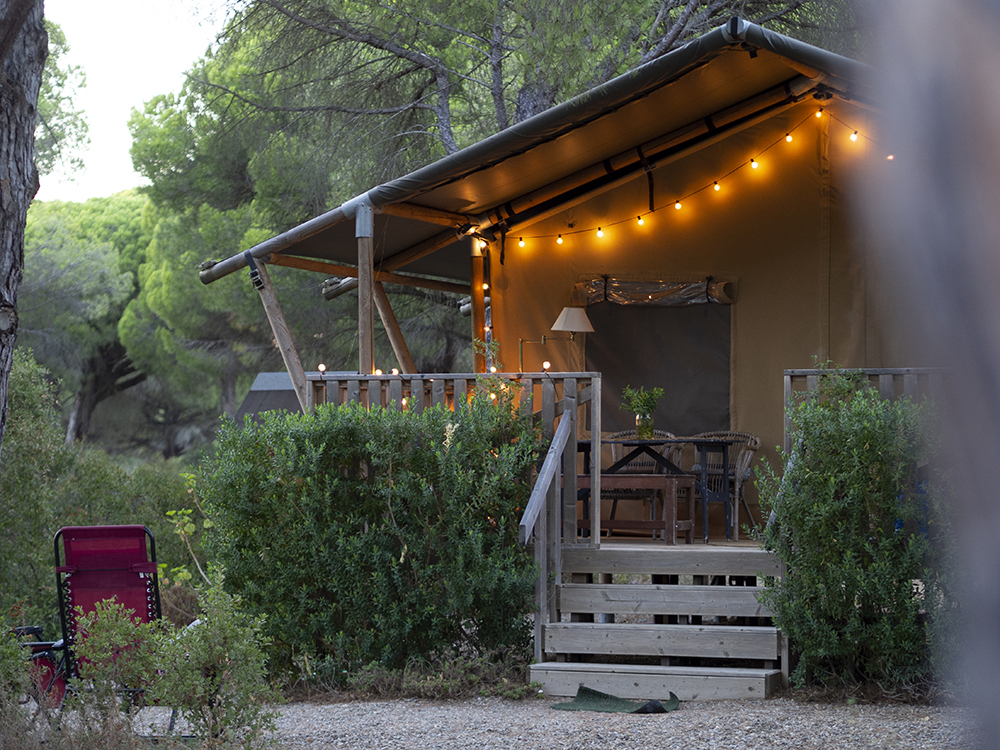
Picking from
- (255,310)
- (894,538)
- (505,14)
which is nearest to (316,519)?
(894,538)

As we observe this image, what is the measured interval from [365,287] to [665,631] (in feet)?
10.4

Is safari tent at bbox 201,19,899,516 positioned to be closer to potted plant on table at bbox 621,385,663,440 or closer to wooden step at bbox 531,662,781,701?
potted plant on table at bbox 621,385,663,440

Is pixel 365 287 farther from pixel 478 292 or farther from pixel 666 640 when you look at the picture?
pixel 666 640

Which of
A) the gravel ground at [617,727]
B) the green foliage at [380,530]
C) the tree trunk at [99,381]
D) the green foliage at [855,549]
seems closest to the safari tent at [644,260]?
the green foliage at [380,530]

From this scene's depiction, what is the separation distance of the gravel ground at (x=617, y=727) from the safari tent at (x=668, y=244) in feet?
9.38

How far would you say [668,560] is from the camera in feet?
19.5

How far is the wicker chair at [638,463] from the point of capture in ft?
23.8

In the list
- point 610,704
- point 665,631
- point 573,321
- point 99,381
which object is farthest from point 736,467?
point 99,381

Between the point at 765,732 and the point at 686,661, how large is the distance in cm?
129

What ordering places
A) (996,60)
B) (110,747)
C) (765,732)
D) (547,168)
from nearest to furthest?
(996,60) < (110,747) < (765,732) < (547,168)

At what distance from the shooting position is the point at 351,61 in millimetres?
12188

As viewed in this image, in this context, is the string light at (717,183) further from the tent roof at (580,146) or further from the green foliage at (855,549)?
the green foliage at (855,549)

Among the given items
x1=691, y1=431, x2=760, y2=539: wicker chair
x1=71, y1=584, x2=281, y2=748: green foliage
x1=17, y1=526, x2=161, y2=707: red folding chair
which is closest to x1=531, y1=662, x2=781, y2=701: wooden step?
x1=71, y1=584, x2=281, y2=748: green foliage

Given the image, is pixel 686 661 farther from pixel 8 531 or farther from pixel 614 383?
pixel 8 531
